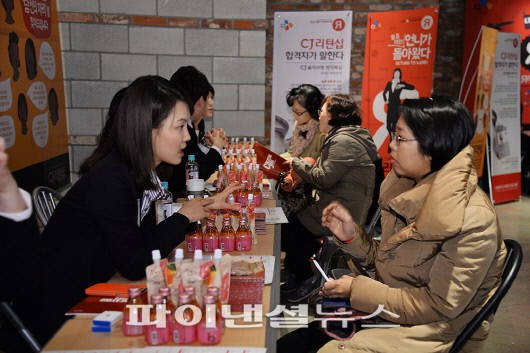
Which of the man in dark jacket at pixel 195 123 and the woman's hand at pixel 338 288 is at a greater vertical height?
the man in dark jacket at pixel 195 123

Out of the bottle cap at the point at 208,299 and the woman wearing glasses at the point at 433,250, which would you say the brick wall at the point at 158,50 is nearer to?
the woman wearing glasses at the point at 433,250

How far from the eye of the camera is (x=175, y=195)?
302 cm

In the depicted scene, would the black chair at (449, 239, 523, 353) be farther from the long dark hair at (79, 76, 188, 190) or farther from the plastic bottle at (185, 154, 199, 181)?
the plastic bottle at (185, 154, 199, 181)

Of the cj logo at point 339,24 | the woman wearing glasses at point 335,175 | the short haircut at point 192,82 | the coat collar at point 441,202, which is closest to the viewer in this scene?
the coat collar at point 441,202

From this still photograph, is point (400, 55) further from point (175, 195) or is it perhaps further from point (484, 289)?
point (484, 289)

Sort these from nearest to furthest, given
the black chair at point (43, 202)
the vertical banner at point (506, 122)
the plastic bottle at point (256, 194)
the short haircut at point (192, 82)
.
A: the black chair at point (43, 202) < the plastic bottle at point (256, 194) < the short haircut at point (192, 82) < the vertical banner at point (506, 122)

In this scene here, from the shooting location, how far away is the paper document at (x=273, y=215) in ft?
7.60

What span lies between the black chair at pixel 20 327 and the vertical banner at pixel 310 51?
13.7ft

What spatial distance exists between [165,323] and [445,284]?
31.2 inches

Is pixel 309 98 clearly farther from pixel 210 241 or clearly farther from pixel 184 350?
pixel 184 350

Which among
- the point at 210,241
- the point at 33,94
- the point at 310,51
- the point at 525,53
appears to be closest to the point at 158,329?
the point at 210,241

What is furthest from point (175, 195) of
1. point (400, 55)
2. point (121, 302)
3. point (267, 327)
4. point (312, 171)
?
point (400, 55)

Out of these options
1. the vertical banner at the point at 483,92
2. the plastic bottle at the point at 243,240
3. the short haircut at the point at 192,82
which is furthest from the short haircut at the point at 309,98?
the vertical banner at the point at 483,92

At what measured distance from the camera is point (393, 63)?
18.0 ft
